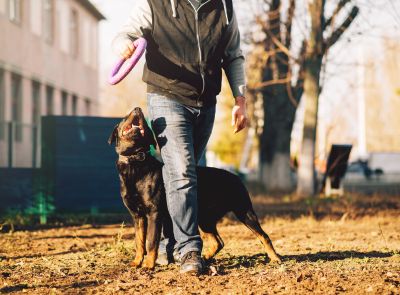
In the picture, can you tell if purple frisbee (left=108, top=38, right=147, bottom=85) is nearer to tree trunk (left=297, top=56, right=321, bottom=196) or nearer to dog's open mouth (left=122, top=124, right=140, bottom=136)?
dog's open mouth (left=122, top=124, right=140, bottom=136)

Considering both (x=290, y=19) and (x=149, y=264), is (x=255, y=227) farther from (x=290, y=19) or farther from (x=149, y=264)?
(x=290, y=19)

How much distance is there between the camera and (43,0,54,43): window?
27562 millimetres

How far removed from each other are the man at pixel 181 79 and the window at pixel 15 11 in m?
18.1

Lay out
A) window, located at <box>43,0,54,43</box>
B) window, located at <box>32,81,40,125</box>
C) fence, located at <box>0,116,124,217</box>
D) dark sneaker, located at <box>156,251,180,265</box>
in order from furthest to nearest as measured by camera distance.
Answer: window, located at <box>43,0,54,43</box>
window, located at <box>32,81,40,125</box>
fence, located at <box>0,116,124,217</box>
dark sneaker, located at <box>156,251,180,265</box>

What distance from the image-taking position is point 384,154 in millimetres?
43406

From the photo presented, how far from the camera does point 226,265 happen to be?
233 inches

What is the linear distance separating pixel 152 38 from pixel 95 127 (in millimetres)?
4695

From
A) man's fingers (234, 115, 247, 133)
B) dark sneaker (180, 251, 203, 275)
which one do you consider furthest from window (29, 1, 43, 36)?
dark sneaker (180, 251, 203, 275)

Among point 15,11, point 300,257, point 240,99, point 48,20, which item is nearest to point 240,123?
point 240,99

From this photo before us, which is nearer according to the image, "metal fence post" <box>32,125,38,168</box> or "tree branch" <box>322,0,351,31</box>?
"metal fence post" <box>32,125,38,168</box>

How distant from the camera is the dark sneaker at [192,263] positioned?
210 inches

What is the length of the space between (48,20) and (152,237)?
77.5 ft

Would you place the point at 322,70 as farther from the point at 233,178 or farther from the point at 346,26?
the point at 233,178

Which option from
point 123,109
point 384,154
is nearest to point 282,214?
point 384,154
